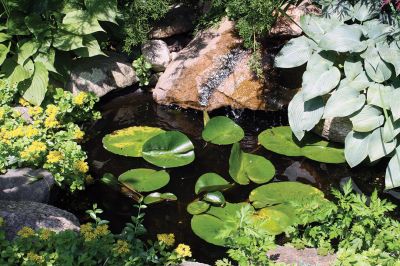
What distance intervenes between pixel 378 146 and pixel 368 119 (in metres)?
0.23

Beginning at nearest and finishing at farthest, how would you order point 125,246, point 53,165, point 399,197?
point 125,246 < point 53,165 < point 399,197

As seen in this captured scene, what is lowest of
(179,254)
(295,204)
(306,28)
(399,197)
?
(399,197)

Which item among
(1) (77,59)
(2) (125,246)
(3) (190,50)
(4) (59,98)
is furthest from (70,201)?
(3) (190,50)

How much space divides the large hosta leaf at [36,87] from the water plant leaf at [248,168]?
6.18 feet

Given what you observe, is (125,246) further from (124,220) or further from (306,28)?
(306,28)

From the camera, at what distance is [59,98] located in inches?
185

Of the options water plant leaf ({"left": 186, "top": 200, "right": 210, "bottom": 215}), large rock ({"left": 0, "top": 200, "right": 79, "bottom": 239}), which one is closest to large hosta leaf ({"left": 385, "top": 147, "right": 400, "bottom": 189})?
water plant leaf ({"left": 186, "top": 200, "right": 210, "bottom": 215})

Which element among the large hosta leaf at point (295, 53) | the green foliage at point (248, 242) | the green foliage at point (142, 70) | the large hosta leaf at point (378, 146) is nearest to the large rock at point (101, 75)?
the green foliage at point (142, 70)

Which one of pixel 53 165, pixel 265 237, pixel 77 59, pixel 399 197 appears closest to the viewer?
pixel 265 237

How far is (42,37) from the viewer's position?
501 cm

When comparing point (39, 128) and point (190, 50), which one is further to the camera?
point (190, 50)

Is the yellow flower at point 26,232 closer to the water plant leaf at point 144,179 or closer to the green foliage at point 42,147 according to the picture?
the green foliage at point 42,147

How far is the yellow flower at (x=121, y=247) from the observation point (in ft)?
9.41

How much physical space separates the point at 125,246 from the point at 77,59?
311 centimetres
